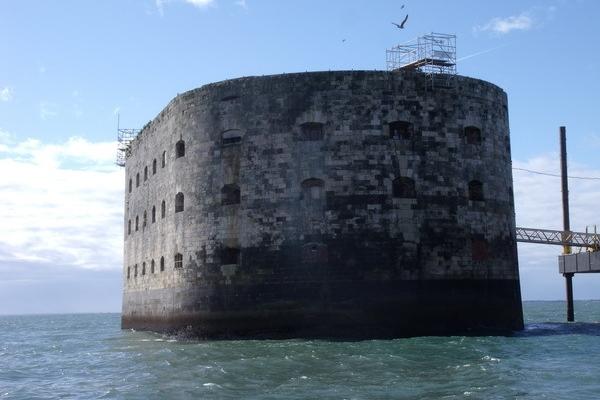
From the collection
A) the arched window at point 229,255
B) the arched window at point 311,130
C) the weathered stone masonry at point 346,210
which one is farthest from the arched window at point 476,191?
the arched window at point 229,255

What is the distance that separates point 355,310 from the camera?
24.4 metres

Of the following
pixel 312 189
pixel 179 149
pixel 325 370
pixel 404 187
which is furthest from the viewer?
pixel 179 149

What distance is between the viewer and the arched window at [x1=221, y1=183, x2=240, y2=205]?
26.7 metres

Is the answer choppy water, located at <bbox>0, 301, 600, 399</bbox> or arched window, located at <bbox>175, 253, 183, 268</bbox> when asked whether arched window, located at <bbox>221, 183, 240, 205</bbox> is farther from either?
choppy water, located at <bbox>0, 301, 600, 399</bbox>

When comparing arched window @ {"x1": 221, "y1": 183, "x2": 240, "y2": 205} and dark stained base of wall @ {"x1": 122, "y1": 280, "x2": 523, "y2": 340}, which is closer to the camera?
dark stained base of wall @ {"x1": 122, "y1": 280, "x2": 523, "y2": 340}

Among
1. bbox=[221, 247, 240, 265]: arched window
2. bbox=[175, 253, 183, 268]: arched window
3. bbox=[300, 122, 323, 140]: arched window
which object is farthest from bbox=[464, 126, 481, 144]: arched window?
bbox=[175, 253, 183, 268]: arched window

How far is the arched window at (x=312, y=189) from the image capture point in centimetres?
2523

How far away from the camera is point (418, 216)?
2523cm

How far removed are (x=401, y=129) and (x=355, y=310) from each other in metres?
6.29

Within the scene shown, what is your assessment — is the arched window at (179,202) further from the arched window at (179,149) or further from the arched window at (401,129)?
the arched window at (401,129)

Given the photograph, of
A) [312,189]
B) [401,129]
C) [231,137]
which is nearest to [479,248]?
[401,129]

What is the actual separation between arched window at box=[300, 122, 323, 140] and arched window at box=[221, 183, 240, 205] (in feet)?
9.97

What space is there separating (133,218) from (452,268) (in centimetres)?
1774

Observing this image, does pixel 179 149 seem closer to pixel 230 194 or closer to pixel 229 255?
pixel 230 194
